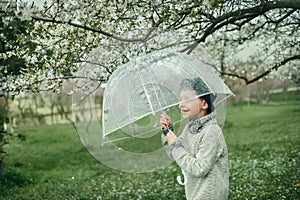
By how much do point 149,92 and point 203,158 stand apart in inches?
23.9

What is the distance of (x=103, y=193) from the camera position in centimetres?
905

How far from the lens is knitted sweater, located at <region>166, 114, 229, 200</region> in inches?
126

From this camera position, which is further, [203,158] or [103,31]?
[103,31]

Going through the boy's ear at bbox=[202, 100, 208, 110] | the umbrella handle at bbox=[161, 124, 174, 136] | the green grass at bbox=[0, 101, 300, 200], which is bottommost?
the green grass at bbox=[0, 101, 300, 200]

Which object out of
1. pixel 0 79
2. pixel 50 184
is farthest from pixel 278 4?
pixel 50 184

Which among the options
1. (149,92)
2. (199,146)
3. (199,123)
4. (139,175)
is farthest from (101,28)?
(139,175)

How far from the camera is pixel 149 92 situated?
350cm

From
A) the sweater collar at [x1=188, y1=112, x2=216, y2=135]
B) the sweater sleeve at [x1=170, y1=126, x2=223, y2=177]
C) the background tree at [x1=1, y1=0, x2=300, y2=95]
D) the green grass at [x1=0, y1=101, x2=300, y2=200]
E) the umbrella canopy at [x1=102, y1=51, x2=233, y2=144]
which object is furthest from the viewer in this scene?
the green grass at [x1=0, y1=101, x2=300, y2=200]

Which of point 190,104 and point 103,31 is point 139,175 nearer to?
point 103,31

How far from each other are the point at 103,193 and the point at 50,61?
394cm

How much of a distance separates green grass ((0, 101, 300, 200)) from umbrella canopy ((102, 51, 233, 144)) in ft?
12.2

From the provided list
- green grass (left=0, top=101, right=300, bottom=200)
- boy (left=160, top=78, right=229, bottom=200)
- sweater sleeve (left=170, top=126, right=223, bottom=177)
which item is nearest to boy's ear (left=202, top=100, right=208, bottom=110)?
boy (left=160, top=78, right=229, bottom=200)

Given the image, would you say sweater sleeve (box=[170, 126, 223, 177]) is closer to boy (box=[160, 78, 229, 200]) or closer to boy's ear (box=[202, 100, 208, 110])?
boy (box=[160, 78, 229, 200])

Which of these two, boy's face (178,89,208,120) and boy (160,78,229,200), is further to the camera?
boy's face (178,89,208,120)
